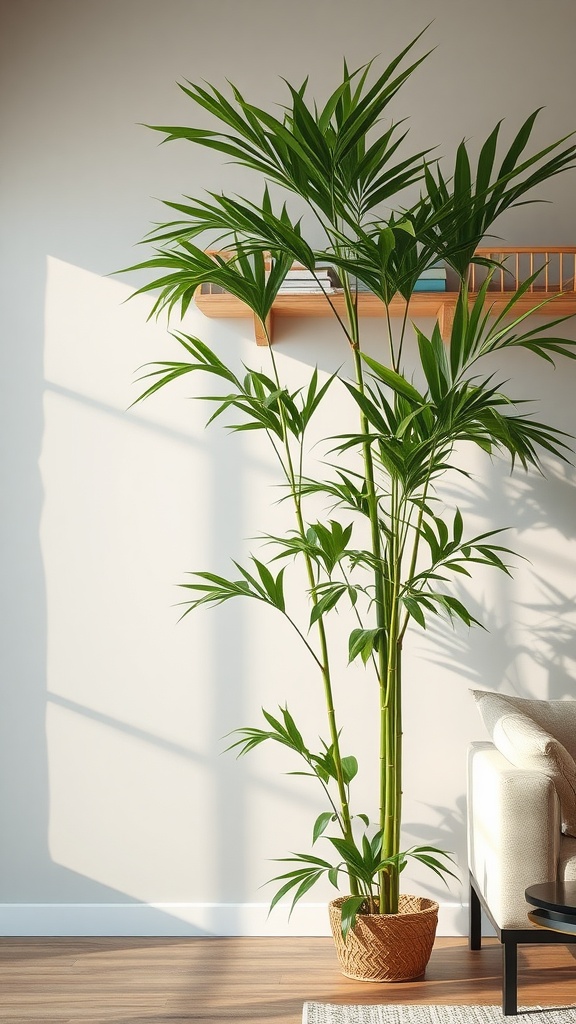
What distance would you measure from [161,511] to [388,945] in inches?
60.3

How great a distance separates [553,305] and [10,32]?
208 cm

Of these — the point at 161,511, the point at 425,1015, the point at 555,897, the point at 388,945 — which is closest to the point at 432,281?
the point at 161,511

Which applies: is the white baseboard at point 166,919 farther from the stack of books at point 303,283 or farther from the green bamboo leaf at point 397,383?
→ the stack of books at point 303,283

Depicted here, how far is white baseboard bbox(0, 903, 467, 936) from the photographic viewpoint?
128 inches

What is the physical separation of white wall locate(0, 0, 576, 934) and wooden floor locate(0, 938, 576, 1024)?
14 cm

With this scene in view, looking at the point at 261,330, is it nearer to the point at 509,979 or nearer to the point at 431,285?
the point at 431,285

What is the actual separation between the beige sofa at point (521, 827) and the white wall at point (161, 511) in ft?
2.22

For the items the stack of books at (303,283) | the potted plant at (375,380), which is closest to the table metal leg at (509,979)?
the potted plant at (375,380)

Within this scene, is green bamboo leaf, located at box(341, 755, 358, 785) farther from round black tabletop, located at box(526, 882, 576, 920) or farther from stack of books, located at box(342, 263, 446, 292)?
stack of books, located at box(342, 263, 446, 292)

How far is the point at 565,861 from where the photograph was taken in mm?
2514

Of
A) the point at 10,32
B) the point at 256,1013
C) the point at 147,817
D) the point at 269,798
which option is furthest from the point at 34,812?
the point at 10,32

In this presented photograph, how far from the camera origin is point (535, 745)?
Result: 255 cm

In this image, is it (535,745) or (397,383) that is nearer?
(397,383)

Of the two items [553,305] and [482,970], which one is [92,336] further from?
[482,970]
